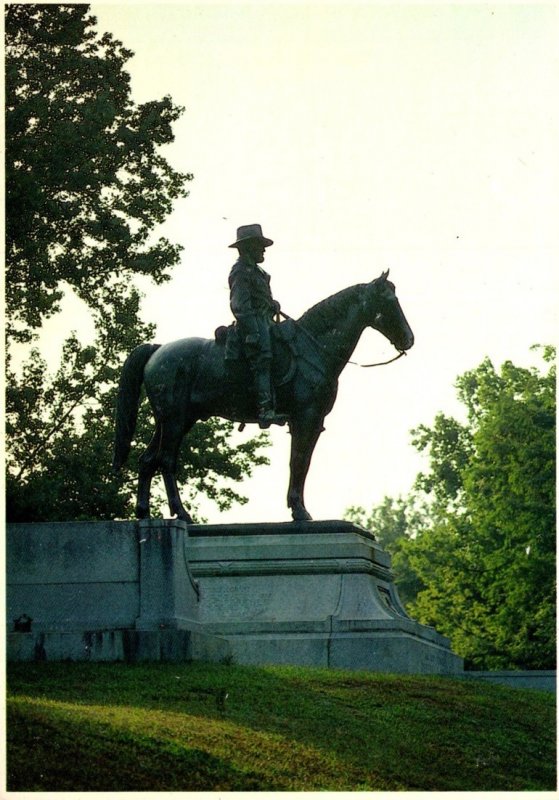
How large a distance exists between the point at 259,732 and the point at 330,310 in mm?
6789

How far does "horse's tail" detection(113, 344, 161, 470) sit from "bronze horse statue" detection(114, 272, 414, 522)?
1cm

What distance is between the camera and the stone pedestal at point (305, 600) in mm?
20094

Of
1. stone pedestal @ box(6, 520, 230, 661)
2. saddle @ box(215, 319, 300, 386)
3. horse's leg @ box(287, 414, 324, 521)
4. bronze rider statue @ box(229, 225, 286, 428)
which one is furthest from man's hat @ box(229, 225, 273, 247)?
stone pedestal @ box(6, 520, 230, 661)

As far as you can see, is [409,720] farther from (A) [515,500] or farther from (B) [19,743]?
(A) [515,500]

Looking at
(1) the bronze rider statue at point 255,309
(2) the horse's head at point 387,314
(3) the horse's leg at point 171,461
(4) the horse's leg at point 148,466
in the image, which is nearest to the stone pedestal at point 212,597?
(3) the horse's leg at point 171,461

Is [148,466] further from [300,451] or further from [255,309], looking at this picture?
[255,309]

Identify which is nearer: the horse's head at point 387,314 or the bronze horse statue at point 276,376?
the bronze horse statue at point 276,376

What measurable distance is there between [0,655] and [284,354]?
6.64 m

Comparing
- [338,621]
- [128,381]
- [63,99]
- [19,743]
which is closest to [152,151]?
Answer: [63,99]

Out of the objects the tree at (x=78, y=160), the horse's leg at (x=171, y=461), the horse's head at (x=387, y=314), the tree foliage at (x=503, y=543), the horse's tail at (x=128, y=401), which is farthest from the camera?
the tree foliage at (x=503, y=543)

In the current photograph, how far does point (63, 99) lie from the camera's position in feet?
86.8

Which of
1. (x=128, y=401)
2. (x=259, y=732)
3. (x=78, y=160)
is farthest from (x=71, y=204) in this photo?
(x=259, y=732)

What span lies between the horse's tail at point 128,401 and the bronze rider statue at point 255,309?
1.31m

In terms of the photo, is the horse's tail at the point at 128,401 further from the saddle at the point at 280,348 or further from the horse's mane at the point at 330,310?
the horse's mane at the point at 330,310
